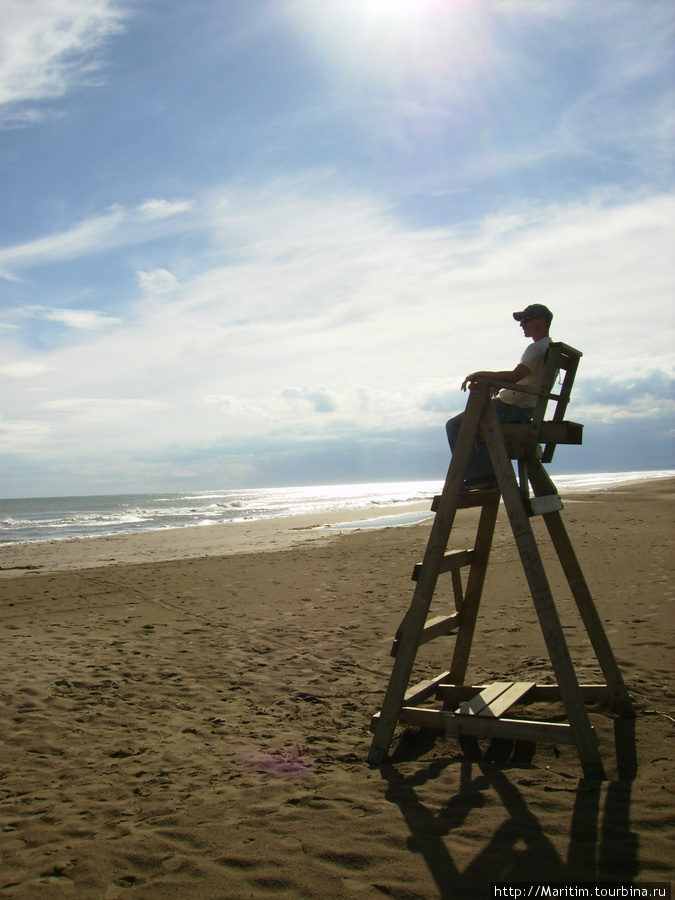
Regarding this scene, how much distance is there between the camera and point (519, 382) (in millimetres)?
4074

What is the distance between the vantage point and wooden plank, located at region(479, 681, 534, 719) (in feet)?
13.5

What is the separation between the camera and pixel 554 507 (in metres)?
4.01

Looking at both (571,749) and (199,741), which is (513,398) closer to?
(571,749)

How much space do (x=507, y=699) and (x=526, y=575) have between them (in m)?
1.29

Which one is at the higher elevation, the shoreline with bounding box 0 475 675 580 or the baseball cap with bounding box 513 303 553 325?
the baseball cap with bounding box 513 303 553 325

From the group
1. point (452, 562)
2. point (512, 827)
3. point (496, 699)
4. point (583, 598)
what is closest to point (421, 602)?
point (452, 562)

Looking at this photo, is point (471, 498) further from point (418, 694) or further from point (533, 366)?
point (418, 694)

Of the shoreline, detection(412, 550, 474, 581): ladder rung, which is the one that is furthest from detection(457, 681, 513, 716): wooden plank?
the shoreline

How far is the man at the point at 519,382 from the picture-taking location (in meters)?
3.96

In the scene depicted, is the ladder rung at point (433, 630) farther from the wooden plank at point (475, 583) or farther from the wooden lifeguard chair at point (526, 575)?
the wooden plank at point (475, 583)

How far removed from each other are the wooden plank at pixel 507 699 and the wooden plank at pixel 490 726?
116 mm

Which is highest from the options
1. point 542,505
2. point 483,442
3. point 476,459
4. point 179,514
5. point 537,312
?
point 537,312

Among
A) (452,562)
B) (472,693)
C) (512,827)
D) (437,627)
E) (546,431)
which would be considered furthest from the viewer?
(472,693)

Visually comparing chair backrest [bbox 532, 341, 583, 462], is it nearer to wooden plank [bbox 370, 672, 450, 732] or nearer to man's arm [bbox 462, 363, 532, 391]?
man's arm [bbox 462, 363, 532, 391]
